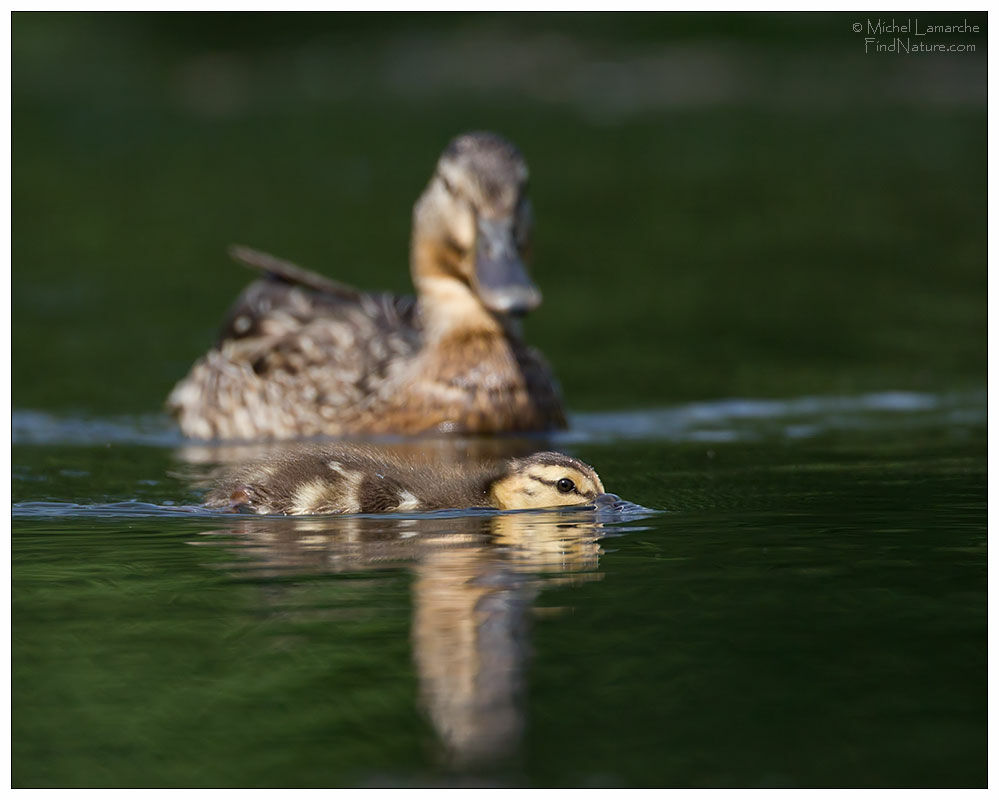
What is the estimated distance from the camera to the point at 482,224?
28.1 ft

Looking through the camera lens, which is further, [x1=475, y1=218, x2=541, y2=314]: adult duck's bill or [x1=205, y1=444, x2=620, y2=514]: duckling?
[x1=475, y1=218, x2=541, y2=314]: adult duck's bill

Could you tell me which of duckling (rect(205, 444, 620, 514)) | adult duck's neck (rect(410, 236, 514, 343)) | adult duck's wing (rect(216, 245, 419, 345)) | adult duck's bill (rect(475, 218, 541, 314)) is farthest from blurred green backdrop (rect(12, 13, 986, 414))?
duckling (rect(205, 444, 620, 514))

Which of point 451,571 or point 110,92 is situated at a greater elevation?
point 110,92

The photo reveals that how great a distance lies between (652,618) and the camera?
16.3 feet

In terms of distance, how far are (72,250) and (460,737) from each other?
1183cm

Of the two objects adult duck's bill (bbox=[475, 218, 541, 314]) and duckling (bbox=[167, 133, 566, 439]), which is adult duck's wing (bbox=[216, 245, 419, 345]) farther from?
adult duck's bill (bbox=[475, 218, 541, 314])

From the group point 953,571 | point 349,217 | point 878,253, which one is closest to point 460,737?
point 953,571

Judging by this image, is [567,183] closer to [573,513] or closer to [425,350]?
[425,350]

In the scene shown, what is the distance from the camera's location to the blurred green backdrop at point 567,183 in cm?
1136

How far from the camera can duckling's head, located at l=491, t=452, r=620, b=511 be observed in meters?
6.46

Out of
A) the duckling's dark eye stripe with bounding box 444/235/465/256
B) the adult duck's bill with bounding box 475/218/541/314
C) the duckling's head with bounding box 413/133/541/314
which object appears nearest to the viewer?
the adult duck's bill with bounding box 475/218/541/314

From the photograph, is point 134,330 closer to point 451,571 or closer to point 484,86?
point 451,571

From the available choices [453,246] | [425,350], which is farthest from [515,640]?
[453,246]

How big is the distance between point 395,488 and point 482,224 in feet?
7.80
